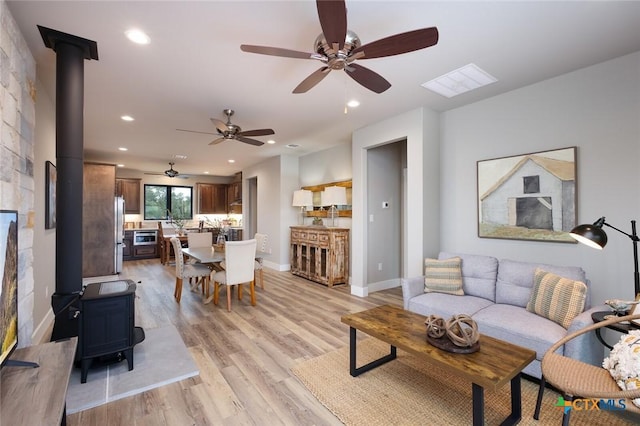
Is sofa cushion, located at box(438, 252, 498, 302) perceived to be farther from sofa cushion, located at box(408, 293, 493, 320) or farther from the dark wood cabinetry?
the dark wood cabinetry

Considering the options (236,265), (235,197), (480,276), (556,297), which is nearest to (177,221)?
(235,197)

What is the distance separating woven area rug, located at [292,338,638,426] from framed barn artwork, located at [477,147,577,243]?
59.9 inches

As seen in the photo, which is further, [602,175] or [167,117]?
[167,117]

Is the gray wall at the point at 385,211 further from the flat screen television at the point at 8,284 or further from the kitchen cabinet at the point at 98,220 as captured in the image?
the kitchen cabinet at the point at 98,220

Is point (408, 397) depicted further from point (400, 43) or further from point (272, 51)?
point (272, 51)

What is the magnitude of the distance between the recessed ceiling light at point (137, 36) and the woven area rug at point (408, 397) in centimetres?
286

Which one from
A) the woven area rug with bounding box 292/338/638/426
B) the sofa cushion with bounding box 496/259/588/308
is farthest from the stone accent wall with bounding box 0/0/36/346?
the sofa cushion with bounding box 496/259/588/308

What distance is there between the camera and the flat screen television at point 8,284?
142cm

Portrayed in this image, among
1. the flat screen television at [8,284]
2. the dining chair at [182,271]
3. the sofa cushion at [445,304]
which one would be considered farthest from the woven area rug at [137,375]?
the sofa cushion at [445,304]

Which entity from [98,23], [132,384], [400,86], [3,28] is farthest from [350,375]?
[3,28]

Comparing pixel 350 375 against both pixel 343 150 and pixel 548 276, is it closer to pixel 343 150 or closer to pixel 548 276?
pixel 548 276

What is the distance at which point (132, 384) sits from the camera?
2.21m

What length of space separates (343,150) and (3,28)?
15.0ft

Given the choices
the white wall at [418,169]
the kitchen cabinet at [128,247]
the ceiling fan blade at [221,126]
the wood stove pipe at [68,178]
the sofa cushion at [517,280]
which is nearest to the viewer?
the wood stove pipe at [68,178]
